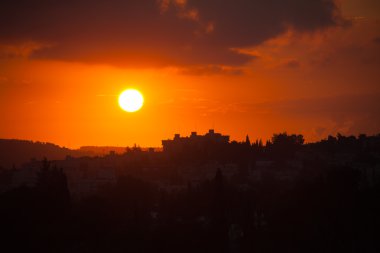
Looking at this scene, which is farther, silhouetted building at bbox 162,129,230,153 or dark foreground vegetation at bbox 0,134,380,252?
silhouetted building at bbox 162,129,230,153

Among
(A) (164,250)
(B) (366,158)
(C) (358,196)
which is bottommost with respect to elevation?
(A) (164,250)

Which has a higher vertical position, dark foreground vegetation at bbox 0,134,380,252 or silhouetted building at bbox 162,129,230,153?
silhouetted building at bbox 162,129,230,153

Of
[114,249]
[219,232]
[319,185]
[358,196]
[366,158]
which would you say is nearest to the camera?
[114,249]

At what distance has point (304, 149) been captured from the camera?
624 feet

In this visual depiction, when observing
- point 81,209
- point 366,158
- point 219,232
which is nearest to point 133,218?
point 81,209

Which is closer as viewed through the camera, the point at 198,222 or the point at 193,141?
the point at 198,222

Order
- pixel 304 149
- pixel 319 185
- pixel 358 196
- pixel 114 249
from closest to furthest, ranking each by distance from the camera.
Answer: pixel 114 249 < pixel 358 196 < pixel 319 185 < pixel 304 149

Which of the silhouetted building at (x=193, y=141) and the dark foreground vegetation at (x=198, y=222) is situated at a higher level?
the silhouetted building at (x=193, y=141)

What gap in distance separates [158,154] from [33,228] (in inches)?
4921

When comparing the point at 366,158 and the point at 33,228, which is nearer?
the point at 33,228

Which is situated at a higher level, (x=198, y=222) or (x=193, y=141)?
(x=193, y=141)

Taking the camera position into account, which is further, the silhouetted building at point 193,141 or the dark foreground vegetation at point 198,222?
the silhouetted building at point 193,141

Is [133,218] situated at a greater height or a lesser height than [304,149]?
lesser

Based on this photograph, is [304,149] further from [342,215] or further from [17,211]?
[17,211]
